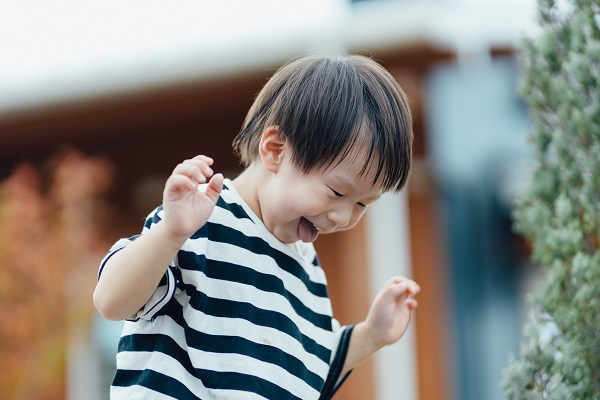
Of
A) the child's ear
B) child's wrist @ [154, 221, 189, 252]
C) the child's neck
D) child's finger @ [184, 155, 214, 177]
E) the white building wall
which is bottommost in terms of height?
child's wrist @ [154, 221, 189, 252]

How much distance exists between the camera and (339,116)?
5.86ft

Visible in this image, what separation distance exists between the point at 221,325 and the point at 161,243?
0.80ft

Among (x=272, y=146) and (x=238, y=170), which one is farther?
(x=238, y=170)

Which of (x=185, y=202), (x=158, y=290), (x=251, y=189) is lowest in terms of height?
(x=158, y=290)

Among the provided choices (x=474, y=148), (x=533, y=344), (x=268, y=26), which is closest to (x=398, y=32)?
(x=268, y=26)

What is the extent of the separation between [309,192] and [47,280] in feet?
17.8

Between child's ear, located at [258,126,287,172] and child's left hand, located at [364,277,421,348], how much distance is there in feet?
1.52

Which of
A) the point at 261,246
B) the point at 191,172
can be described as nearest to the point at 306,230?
the point at 261,246

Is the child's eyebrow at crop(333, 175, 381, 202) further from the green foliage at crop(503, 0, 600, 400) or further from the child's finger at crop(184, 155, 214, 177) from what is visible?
the green foliage at crop(503, 0, 600, 400)

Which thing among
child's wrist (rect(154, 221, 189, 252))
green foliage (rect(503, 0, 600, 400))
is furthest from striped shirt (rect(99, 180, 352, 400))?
green foliage (rect(503, 0, 600, 400))

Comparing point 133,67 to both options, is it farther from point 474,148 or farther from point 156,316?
point 156,316

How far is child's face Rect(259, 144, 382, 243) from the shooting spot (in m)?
1.77

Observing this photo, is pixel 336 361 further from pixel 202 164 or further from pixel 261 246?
pixel 202 164

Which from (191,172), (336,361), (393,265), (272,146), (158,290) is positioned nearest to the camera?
(191,172)
